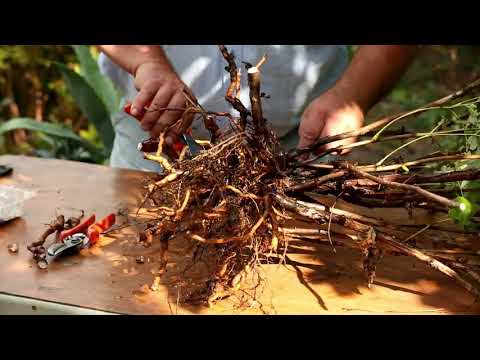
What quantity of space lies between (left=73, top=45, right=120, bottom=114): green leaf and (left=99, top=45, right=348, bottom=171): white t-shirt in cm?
90

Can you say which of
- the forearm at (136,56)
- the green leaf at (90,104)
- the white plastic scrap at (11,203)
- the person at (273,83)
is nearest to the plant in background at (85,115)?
the green leaf at (90,104)

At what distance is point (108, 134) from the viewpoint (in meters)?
3.20

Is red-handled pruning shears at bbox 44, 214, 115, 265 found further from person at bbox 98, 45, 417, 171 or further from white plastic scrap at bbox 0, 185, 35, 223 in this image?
person at bbox 98, 45, 417, 171

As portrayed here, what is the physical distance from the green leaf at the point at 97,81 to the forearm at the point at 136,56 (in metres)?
1.11

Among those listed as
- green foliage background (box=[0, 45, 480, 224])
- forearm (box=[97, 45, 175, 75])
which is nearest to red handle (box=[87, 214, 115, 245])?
forearm (box=[97, 45, 175, 75])

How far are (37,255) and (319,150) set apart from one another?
72 centimetres

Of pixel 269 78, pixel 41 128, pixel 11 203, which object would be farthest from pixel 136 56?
pixel 41 128

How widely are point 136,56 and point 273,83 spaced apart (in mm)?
456

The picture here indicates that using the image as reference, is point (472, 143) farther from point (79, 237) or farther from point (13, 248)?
point (13, 248)

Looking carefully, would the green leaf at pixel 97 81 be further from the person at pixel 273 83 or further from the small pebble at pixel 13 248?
the small pebble at pixel 13 248

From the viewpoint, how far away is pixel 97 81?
3242 millimetres

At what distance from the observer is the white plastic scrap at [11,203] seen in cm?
170
